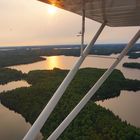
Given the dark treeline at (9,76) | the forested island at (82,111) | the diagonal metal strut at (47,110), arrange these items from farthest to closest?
the dark treeline at (9,76) → the forested island at (82,111) → the diagonal metal strut at (47,110)

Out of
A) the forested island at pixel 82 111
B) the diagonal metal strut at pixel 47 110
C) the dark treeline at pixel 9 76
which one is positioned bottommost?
the dark treeline at pixel 9 76

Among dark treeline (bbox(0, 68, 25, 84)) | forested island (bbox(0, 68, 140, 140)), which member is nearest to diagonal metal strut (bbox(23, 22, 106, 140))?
forested island (bbox(0, 68, 140, 140))

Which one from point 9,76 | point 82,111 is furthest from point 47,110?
point 9,76

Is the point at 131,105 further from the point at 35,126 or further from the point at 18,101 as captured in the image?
the point at 35,126

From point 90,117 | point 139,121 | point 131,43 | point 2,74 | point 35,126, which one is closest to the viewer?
point 35,126

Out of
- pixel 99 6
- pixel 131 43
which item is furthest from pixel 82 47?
pixel 131 43

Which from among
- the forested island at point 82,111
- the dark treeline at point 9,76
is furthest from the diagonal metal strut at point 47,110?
the dark treeline at point 9,76

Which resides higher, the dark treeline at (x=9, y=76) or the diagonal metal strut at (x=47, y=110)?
the diagonal metal strut at (x=47, y=110)

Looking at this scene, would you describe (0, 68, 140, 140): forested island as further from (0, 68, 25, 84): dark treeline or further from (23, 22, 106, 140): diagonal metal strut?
(0, 68, 25, 84): dark treeline

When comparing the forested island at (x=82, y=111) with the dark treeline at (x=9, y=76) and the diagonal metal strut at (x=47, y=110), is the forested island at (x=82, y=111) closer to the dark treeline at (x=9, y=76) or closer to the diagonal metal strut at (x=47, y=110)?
the diagonal metal strut at (x=47, y=110)

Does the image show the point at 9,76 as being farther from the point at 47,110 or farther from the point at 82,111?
the point at 47,110

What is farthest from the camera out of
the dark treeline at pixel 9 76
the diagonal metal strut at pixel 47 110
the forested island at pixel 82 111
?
the dark treeline at pixel 9 76
